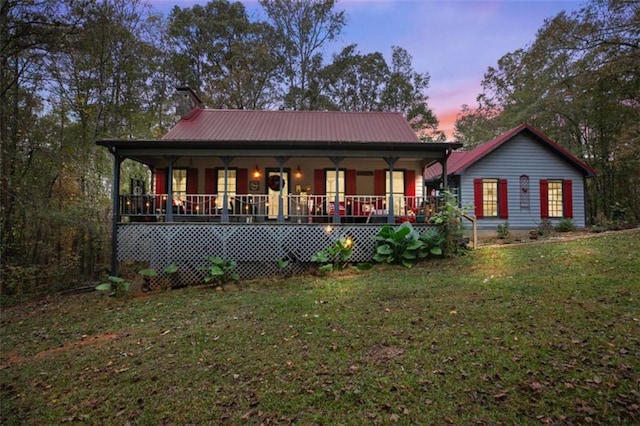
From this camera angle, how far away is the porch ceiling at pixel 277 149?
9.93 m

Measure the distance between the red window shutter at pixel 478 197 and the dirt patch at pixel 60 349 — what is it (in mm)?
12808

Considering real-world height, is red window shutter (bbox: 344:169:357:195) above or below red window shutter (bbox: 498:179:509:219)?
above

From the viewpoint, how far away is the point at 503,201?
1403 cm

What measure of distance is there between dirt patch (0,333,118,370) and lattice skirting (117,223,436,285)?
150 inches

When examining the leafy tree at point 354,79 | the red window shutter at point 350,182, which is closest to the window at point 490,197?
the red window shutter at point 350,182

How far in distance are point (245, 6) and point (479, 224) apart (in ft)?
70.6

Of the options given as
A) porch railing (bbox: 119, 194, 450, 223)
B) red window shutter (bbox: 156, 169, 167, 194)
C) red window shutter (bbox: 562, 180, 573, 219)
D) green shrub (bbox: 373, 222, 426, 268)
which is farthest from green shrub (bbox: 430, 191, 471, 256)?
red window shutter (bbox: 156, 169, 167, 194)

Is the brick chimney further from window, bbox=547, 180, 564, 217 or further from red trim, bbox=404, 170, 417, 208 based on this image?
window, bbox=547, 180, 564, 217

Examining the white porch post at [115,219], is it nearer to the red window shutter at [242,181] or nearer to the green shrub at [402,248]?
the red window shutter at [242,181]

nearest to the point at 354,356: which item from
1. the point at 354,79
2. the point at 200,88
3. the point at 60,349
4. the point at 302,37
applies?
the point at 60,349

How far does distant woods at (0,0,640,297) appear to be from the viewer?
9742mm

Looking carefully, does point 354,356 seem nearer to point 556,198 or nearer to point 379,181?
point 379,181

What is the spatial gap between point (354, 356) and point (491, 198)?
12098 mm

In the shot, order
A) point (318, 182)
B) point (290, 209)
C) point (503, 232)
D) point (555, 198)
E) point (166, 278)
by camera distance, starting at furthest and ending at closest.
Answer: point (555, 198)
point (503, 232)
point (318, 182)
point (290, 209)
point (166, 278)
